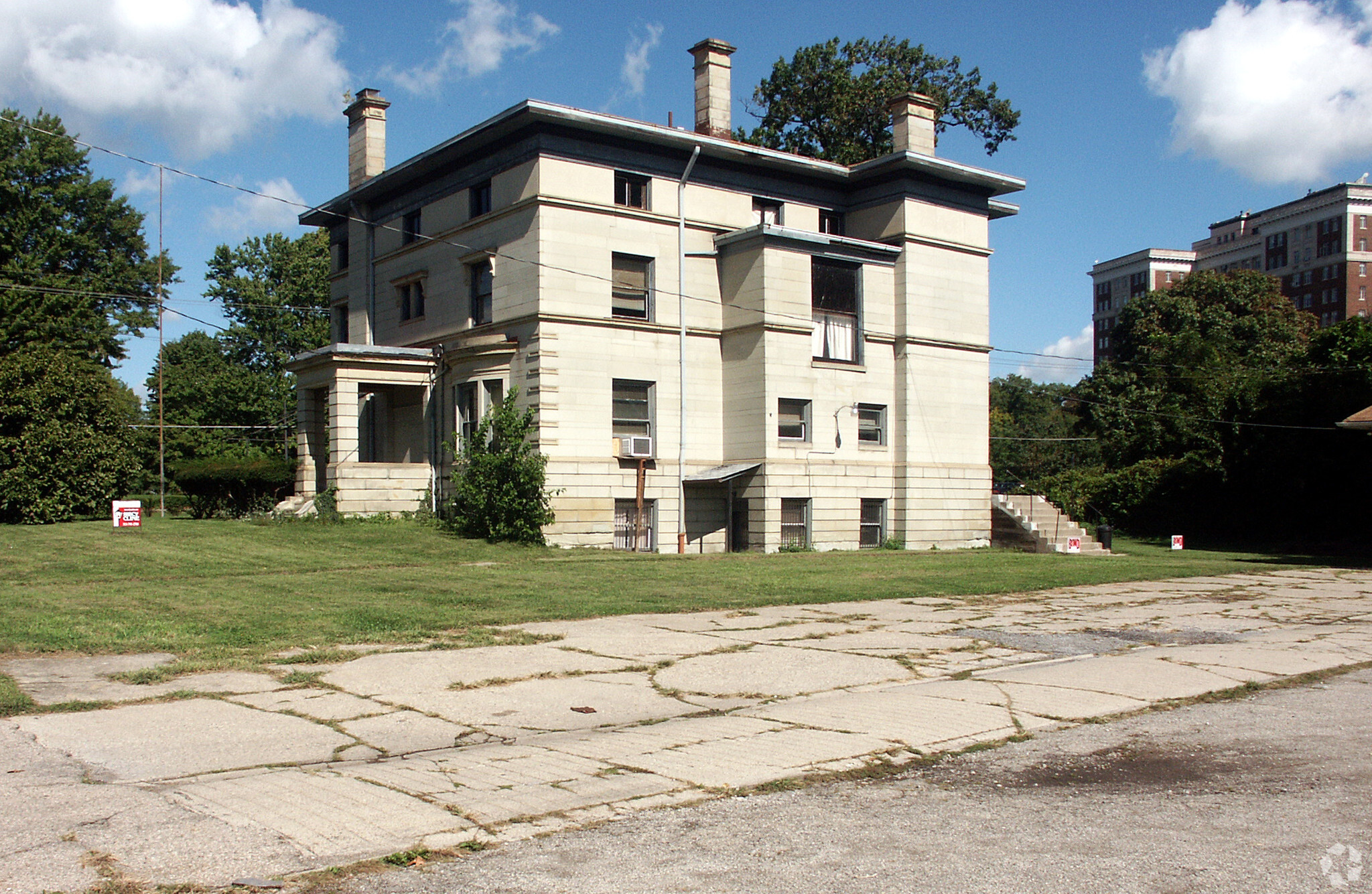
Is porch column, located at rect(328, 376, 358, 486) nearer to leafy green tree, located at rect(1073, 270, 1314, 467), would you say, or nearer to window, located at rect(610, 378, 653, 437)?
window, located at rect(610, 378, 653, 437)

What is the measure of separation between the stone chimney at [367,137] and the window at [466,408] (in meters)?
9.38

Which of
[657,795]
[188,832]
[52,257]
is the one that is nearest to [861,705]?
[657,795]

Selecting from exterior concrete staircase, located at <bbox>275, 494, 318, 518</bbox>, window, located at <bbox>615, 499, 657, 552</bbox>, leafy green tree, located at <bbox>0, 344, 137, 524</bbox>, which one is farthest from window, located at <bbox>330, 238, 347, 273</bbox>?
window, located at <bbox>615, 499, 657, 552</bbox>

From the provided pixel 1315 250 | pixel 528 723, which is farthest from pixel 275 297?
pixel 1315 250

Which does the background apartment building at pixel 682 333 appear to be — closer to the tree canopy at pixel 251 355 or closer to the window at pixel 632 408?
the window at pixel 632 408

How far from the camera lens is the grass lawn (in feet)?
38.2

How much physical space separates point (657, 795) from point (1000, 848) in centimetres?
185

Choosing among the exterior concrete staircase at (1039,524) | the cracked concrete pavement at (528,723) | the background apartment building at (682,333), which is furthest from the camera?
the exterior concrete staircase at (1039,524)

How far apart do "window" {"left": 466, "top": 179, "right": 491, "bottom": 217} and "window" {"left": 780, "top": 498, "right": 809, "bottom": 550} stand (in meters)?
11.6

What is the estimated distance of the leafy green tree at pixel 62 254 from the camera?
46.6m

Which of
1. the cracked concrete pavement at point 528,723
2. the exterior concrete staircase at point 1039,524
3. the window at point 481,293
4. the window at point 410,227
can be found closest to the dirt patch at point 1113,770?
the cracked concrete pavement at point 528,723

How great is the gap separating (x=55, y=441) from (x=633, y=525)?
14.4 meters

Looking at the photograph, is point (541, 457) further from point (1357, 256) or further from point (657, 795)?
point (1357, 256)

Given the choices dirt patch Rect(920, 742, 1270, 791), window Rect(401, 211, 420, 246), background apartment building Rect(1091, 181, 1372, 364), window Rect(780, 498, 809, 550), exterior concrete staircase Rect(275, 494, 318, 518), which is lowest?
dirt patch Rect(920, 742, 1270, 791)
